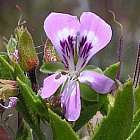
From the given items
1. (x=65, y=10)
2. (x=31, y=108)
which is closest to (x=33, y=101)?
(x=31, y=108)

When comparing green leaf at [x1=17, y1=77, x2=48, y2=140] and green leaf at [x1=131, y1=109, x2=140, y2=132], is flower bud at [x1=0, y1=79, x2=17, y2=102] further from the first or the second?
green leaf at [x1=131, y1=109, x2=140, y2=132]

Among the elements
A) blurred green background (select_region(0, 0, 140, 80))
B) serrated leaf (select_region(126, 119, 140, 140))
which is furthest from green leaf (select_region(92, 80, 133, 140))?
blurred green background (select_region(0, 0, 140, 80))

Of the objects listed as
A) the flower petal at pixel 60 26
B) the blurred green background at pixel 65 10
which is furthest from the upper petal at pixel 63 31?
the blurred green background at pixel 65 10

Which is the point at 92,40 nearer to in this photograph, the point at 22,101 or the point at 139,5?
the point at 22,101

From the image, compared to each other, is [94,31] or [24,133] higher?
[94,31]

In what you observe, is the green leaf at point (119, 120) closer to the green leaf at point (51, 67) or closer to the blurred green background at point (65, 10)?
the green leaf at point (51, 67)

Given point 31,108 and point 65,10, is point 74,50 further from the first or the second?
point 65,10
